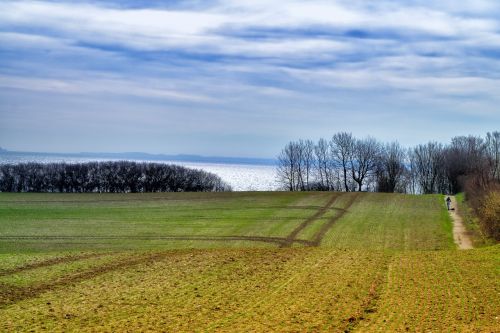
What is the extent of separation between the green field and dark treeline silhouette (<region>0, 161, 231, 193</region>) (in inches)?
2739

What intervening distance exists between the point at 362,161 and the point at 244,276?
105282mm

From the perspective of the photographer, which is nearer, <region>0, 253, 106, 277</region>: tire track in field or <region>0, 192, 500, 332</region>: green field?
<region>0, 192, 500, 332</region>: green field

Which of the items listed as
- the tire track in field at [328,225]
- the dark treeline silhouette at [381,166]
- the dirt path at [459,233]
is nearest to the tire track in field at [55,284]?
the tire track in field at [328,225]

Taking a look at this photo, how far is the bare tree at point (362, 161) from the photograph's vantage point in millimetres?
125750

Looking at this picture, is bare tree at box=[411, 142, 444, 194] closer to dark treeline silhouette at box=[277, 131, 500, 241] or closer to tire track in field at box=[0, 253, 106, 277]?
dark treeline silhouette at box=[277, 131, 500, 241]

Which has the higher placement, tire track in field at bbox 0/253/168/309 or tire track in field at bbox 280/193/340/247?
tire track in field at bbox 0/253/168/309

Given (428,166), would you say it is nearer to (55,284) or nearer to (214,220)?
(214,220)

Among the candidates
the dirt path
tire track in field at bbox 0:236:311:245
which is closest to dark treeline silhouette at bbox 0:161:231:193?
tire track in field at bbox 0:236:311:245

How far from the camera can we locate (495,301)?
1991cm

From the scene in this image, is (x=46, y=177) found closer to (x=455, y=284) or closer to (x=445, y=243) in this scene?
(x=445, y=243)

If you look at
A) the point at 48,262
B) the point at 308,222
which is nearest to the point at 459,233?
the point at 308,222

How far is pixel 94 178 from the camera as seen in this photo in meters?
128

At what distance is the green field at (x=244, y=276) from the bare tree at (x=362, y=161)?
66808 millimetres

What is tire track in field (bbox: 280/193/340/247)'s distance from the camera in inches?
1734
